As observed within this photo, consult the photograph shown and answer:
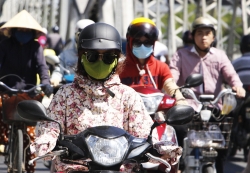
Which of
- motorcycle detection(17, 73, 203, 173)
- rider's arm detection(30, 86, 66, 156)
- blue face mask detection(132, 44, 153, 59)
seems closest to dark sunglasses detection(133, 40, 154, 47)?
blue face mask detection(132, 44, 153, 59)

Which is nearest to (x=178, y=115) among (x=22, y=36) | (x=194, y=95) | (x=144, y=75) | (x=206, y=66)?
(x=144, y=75)

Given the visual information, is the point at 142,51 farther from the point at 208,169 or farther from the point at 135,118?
the point at 135,118

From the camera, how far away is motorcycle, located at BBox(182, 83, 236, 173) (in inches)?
363

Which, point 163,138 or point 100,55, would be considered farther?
point 163,138

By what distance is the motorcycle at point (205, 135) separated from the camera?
9.22 meters

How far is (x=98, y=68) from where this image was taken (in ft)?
18.0

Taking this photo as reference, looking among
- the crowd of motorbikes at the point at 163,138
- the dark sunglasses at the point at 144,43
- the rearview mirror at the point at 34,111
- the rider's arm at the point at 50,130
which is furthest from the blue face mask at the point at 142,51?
the rearview mirror at the point at 34,111

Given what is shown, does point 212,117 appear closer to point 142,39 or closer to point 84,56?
point 142,39

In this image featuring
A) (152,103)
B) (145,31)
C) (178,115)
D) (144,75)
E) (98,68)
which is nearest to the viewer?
(178,115)

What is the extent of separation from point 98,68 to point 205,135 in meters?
3.92

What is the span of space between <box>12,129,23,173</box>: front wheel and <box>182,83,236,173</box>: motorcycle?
169 centimetres

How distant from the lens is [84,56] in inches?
220

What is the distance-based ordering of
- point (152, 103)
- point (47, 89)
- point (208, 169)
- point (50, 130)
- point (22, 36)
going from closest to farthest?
point (50, 130) → point (152, 103) → point (208, 169) → point (47, 89) → point (22, 36)

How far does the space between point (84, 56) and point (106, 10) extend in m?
23.0
